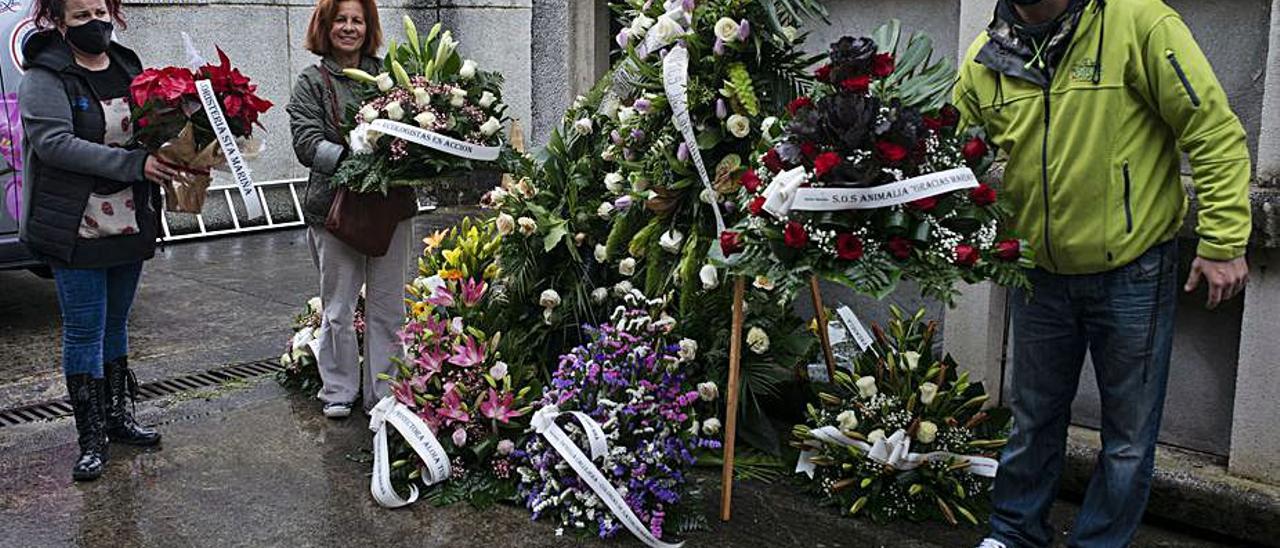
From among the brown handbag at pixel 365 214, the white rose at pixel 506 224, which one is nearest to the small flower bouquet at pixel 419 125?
the brown handbag at pixel 365 214

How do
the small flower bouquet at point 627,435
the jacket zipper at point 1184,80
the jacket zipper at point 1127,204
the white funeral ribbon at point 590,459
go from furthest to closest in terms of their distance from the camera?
the small flower bouquet at point 627,435 < the white funeral ribbon at point 590,459 < the jacket zipper at point 1127,204 < the jacket zipper at point 1184,80

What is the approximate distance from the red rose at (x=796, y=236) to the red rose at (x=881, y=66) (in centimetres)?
52

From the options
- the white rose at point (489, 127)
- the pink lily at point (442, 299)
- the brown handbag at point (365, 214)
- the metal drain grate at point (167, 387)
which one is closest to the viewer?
the white rose at point (489, 127)

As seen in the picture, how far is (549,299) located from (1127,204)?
8.00 feet

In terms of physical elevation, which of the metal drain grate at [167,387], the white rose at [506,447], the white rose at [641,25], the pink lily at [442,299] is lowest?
the metal drain grate at [167,387]

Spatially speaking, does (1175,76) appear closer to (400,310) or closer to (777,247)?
(777,247)

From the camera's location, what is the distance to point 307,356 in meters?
6.03

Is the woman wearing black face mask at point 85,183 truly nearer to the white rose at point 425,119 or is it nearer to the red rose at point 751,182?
the white rose at point 425,119

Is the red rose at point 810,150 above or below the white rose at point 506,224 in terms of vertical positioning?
above

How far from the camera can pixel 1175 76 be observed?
3.43m

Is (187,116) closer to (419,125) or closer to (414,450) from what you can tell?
(419,125)

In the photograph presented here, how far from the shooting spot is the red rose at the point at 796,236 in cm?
367

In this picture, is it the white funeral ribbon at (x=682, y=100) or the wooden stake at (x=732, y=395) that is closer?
the wooden stake at (x=732, y=395)

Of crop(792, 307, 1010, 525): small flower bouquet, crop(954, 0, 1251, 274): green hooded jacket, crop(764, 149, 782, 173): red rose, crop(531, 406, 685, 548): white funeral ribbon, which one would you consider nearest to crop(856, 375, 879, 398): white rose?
crop(792, 307, 1010, 525): small flower bouquet
